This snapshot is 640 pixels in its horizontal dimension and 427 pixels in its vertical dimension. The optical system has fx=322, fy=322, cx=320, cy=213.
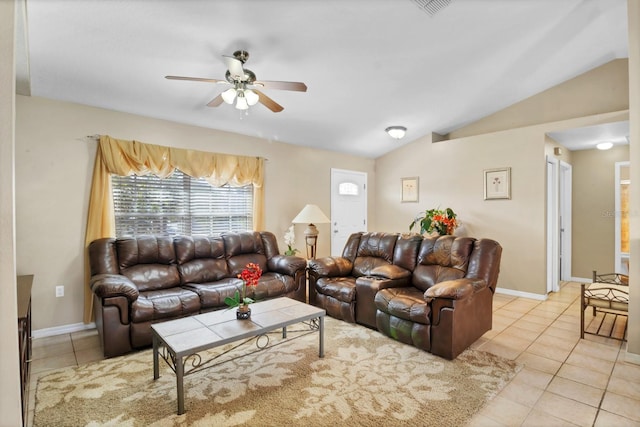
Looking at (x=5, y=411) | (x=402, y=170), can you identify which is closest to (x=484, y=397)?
(x=5, y=411)

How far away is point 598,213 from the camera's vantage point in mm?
5387

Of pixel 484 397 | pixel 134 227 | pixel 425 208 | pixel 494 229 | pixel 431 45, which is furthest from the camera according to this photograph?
pixel 425 208

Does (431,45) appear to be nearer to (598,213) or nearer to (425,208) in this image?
(425,208)

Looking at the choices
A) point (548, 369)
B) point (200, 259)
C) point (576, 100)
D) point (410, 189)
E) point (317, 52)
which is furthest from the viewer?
point (410, 189)

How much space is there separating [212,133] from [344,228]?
3002 millimetres

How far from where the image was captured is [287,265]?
4.14m

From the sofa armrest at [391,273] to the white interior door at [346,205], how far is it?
248 centimetres

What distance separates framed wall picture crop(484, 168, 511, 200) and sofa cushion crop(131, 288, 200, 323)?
14.8 ft

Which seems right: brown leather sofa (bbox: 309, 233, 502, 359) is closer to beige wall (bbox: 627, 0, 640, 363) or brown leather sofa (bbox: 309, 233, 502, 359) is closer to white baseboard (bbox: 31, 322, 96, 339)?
beige wall (bbox: 627, 0, 640, 363)

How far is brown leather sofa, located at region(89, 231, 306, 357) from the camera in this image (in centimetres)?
288

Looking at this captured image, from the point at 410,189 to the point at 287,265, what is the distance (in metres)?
3.18

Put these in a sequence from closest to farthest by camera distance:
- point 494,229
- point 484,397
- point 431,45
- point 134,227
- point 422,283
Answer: point 484,397 < point 431,45 < point 422,283 < point 134,227 < point 494,229

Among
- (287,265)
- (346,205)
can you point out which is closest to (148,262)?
(287,265)

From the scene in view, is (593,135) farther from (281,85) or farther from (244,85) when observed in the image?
(244,85)
